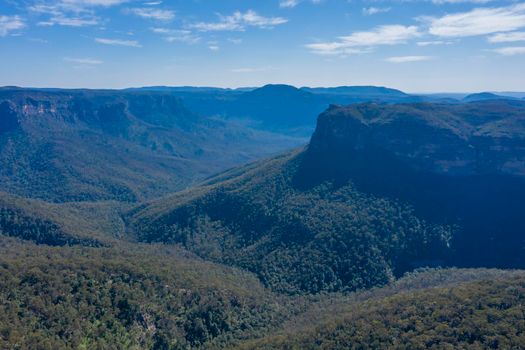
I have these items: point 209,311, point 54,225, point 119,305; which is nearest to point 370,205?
point 209,311

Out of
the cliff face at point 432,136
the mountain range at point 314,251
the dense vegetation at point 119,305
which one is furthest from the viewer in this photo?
the cliff face at point 432,136

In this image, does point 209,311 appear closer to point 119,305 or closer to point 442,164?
point 119,305

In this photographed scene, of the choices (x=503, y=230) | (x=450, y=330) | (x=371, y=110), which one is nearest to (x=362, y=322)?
(x=450, y=330)

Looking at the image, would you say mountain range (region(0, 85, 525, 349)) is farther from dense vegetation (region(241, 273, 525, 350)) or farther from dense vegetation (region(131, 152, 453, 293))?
dense vegetation (region(131, 152, 453, 293))

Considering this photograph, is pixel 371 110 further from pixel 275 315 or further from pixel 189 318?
pixel 189 318

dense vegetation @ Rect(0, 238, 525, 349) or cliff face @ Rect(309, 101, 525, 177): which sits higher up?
cliff face @ Rect(309, 101, 525, 177)

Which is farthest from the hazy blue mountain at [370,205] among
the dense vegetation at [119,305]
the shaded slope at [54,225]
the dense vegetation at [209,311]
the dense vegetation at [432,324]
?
the dense vegetation at [432,324]

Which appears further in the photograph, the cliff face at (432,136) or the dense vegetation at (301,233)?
the cliff face at (432,136)

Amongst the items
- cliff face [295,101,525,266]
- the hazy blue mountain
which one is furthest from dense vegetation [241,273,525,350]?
cliff face [295,101,525,266]

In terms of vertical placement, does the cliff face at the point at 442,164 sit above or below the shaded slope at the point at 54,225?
above

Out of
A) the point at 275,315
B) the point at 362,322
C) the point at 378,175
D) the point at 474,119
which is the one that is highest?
the point at 474,119

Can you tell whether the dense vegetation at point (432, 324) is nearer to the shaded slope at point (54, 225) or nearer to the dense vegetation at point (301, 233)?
the dense vegetation at point (301, 233)
